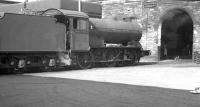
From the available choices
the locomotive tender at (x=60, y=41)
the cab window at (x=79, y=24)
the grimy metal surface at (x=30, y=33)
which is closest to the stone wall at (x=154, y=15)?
the locomotive tender at (x=60, y=41)

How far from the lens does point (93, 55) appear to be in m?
19.6

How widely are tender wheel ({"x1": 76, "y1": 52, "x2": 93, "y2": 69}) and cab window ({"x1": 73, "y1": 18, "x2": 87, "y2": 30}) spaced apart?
1348 mm

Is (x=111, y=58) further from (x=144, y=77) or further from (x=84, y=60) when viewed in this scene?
(x=144, y=77)

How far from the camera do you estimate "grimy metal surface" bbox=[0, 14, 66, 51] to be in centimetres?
1528

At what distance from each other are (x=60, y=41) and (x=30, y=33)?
1721mm

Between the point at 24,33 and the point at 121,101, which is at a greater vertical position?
the point at 24,33

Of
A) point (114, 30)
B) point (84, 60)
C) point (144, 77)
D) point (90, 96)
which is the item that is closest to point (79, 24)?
point (84, 60)

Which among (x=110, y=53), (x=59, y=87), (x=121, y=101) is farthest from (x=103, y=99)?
(x=110, y=53)

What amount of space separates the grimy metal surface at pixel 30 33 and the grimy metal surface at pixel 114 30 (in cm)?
284

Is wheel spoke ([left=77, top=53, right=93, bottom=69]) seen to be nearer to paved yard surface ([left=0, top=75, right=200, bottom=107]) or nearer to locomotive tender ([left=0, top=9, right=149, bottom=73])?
locomotive tender ([left=0, top=9, right=149, bottom=73])

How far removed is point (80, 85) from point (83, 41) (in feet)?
25.0

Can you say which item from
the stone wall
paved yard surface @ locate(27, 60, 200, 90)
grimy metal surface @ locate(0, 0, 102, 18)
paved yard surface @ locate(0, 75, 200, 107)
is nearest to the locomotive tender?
paved yard surface @ locate(27, 60, 200, 90)

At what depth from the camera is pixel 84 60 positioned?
62.2 feet

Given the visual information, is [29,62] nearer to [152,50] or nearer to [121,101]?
[121,101]
